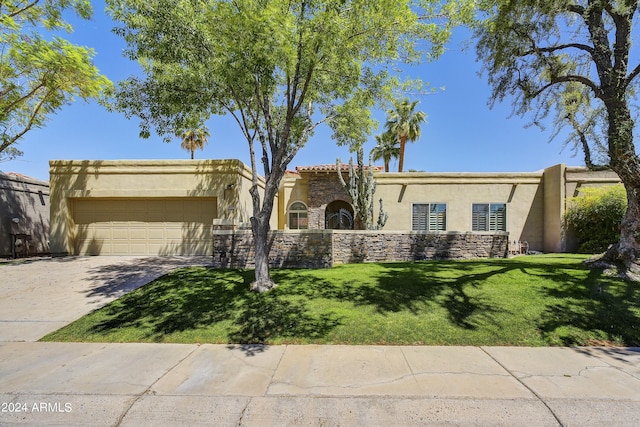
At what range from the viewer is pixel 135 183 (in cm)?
1341

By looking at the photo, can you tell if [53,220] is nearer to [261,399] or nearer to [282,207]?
[282,207]

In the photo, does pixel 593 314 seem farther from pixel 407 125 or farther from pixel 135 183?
pixel 407 125

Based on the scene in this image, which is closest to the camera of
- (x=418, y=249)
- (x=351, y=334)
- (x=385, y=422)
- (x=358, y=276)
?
(x=385, y=422)

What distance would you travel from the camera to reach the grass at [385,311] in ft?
18.5

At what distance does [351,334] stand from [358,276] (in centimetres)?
350

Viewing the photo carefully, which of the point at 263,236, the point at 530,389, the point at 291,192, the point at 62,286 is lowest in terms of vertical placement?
the point at 530,389

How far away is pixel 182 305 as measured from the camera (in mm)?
Answer: 7141

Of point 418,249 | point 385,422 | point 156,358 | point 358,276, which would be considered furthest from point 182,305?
Answer: point 418,249

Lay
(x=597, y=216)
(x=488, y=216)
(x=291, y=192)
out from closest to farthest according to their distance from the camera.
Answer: (x=597, y=216), (x=488, y=216), (x=291, y=192)

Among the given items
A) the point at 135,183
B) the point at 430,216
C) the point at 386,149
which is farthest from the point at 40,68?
the point at 386,149

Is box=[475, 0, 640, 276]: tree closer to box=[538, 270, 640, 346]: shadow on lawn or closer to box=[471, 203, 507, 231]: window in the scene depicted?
box=[538, 270, 640, 346]: shadow on lawn

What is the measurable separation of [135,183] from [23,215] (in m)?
7.08

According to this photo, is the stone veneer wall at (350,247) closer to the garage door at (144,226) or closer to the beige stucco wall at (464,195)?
the garage door at (144,226)

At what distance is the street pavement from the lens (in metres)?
3.36
